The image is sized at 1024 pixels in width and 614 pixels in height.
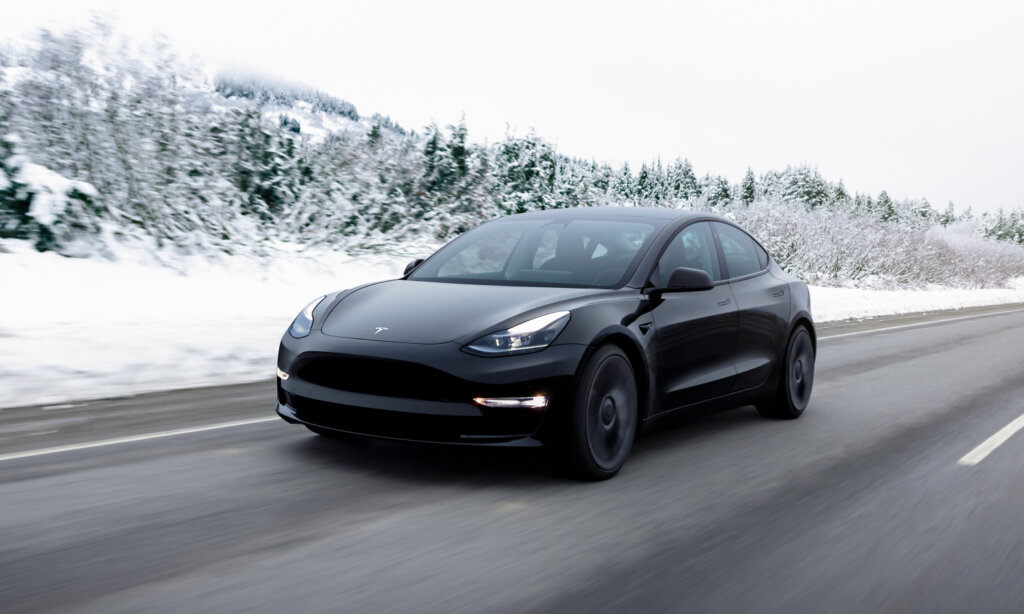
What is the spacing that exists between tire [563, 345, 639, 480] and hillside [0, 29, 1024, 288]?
9277mm

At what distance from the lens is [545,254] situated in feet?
20.4

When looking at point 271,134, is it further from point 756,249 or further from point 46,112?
point 756,249

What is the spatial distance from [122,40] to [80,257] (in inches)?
115

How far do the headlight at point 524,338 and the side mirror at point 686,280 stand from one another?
95cm

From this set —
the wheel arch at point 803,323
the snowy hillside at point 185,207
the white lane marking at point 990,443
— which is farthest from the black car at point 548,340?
the snowy hillside at point 185,207

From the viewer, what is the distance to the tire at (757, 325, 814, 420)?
7.32 metres

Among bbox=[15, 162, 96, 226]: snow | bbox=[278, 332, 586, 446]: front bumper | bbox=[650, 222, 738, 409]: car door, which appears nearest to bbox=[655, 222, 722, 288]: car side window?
bbox=[650, 222, 738, 409]: car door

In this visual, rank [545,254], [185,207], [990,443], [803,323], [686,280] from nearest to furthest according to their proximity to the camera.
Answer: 1. [686,280]
2. [545,254]
3. [990,443]
4. [803,323]
5. [185,207]

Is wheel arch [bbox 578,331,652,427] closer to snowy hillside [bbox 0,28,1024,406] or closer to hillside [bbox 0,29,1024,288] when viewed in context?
snowy hillside [bbox 0,28,1024,406]

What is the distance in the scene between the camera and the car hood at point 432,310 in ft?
16.4

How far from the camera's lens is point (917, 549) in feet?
14.0

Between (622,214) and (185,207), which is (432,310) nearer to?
(622,214)

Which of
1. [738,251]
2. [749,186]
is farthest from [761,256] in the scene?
[749,186]

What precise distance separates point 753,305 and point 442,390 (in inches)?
112
